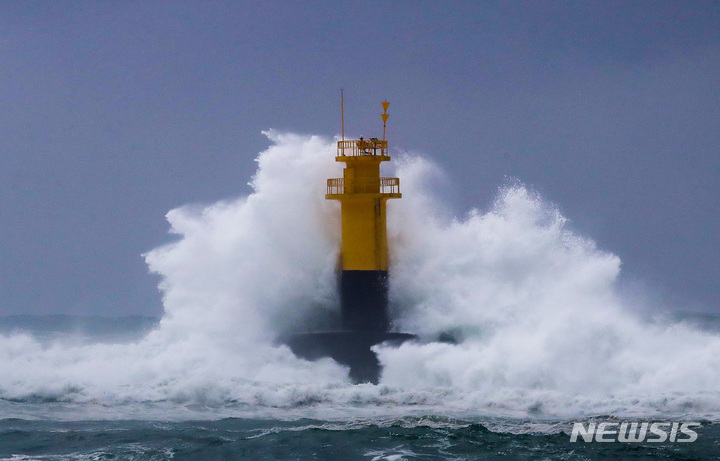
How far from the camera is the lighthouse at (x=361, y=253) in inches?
911

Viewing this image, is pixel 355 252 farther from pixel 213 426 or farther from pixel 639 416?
pixel 639 416

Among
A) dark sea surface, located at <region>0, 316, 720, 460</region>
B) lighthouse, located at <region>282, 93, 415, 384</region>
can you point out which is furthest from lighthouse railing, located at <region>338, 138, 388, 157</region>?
dark sea surface, located at <region>0, 316, 720, 460</region>

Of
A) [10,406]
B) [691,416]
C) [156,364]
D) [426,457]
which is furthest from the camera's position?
[156,364]

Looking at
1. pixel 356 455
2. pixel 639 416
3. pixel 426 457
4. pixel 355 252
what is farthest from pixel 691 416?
pixel 355 252

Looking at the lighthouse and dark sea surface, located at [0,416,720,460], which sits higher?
the lighthouse

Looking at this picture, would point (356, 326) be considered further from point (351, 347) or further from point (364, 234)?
point (364, 234)

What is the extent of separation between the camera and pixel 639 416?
18359mm

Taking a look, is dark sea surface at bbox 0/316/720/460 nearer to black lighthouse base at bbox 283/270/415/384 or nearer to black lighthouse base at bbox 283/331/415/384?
black lighthouse base at bbox 283/331/415/384


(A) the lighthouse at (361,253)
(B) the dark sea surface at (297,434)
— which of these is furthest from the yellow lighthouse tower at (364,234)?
(B) the dark sea surface at (297,434)

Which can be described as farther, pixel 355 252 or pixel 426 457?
pixel 355 252

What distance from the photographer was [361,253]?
23.4 meters

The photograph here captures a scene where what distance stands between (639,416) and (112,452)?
1054 centimetres

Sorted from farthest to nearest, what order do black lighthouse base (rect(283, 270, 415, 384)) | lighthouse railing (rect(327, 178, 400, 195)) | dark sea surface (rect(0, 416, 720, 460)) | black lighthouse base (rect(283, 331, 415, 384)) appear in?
lighthouse railing (rect(327, 178, 400, 195))
black lighthouse base (rect(283, 270, 415, 384))
black lighthouse base (rect(283, 331, 415, 384))
dark sea surface (rect(0, 416, 720, 460))

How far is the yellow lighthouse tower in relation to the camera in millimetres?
23281
